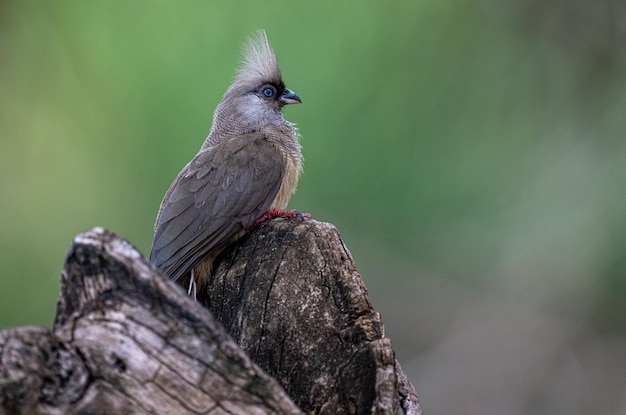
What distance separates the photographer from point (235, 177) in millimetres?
4340

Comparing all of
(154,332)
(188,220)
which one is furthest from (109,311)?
(188,220)

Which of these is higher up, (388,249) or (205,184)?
(388,249)

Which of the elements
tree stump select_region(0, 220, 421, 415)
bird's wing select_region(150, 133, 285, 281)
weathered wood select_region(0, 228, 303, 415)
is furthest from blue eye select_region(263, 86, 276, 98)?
weathered wood select_region(0, 228, 303, 415)

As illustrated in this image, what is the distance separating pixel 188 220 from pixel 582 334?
305 cm

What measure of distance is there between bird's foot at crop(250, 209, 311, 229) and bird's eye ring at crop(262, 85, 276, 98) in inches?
47.6

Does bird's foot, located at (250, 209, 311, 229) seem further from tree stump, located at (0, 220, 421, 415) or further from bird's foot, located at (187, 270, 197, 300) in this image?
tree stump, located at (0, 220, 421, 415)

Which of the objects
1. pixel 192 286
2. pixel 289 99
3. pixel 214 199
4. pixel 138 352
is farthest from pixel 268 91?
pixel 138 352

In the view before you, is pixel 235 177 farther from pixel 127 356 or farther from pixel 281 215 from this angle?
pixel 127 356

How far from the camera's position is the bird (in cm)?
396

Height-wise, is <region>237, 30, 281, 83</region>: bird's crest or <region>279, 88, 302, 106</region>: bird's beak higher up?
<region>237, 30, 281, 83</region>: bird's crest

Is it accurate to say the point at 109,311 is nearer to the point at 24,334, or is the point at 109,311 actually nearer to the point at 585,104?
the point at 24,334

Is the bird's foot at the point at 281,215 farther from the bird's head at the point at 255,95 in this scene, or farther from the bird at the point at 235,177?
the bird's head at the point at 255,95

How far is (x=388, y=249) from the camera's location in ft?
18.2

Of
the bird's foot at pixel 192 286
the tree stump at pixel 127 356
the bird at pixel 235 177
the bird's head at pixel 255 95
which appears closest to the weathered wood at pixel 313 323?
the tree stump at pixel 127 356
